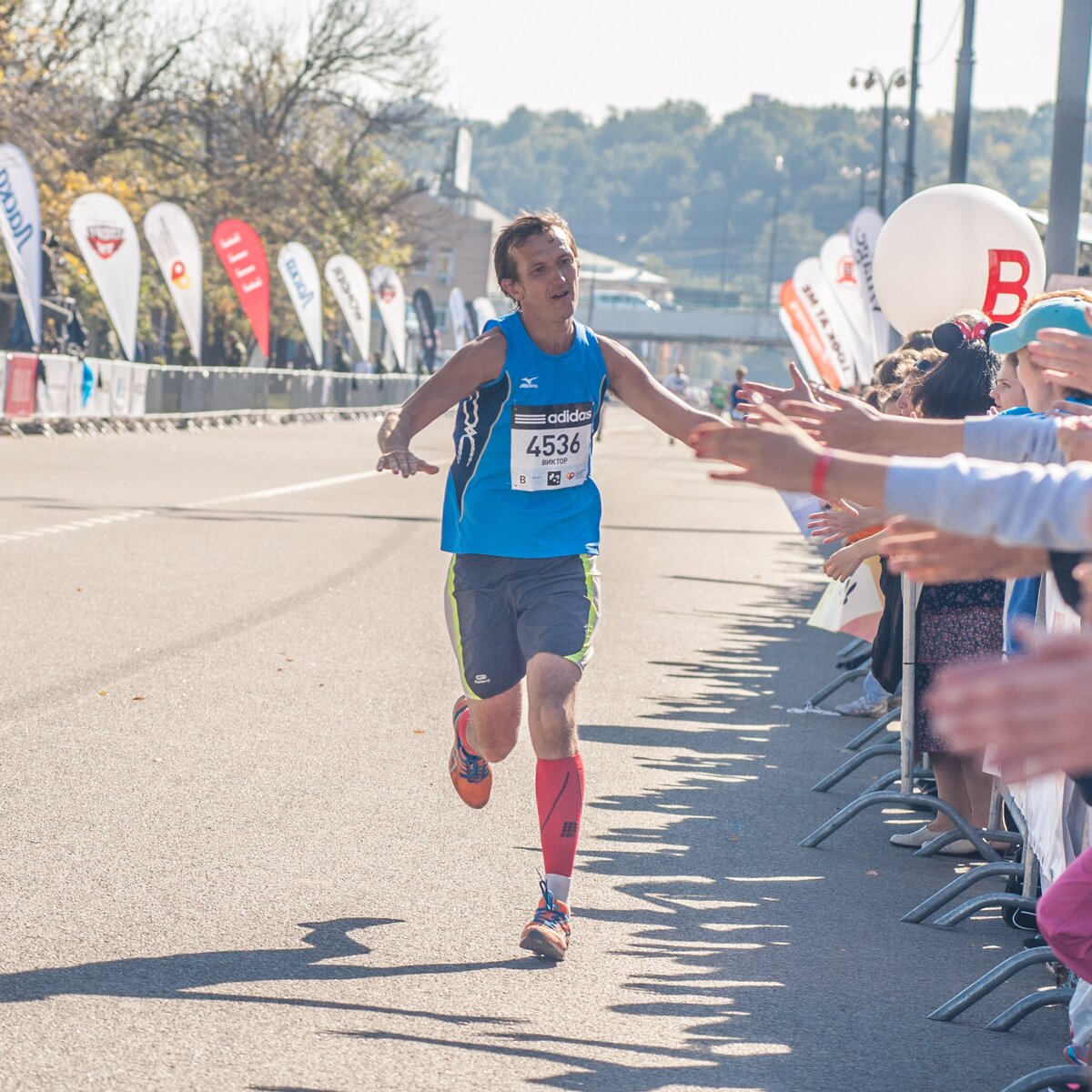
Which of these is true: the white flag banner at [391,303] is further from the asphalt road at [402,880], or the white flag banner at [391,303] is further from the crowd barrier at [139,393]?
the asphalt road at [402,880]

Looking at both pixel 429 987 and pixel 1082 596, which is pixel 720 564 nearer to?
pixel 429 987

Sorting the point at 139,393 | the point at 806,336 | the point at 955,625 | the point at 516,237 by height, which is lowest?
the point at 139,393

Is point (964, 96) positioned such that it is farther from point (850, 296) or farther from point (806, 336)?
point (806, 336)

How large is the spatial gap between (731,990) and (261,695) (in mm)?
4311

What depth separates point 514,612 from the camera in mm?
5672

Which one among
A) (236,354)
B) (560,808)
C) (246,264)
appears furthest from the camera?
(236,354)

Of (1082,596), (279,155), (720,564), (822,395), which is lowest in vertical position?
(720,564)

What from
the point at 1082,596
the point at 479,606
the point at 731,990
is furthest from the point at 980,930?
the point at 1082,596

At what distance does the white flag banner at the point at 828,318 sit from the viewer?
23.7 m

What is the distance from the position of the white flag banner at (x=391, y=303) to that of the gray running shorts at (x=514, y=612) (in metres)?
49.5

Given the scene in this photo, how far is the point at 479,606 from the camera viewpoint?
565 cm

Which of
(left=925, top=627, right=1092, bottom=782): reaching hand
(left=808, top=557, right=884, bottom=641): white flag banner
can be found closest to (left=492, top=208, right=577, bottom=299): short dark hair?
(left=808, top=557, right=884, bottom=641): white flag banner

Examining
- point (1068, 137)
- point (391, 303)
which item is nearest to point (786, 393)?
point (1068, 137)

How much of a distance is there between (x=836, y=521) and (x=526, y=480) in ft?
4.49
